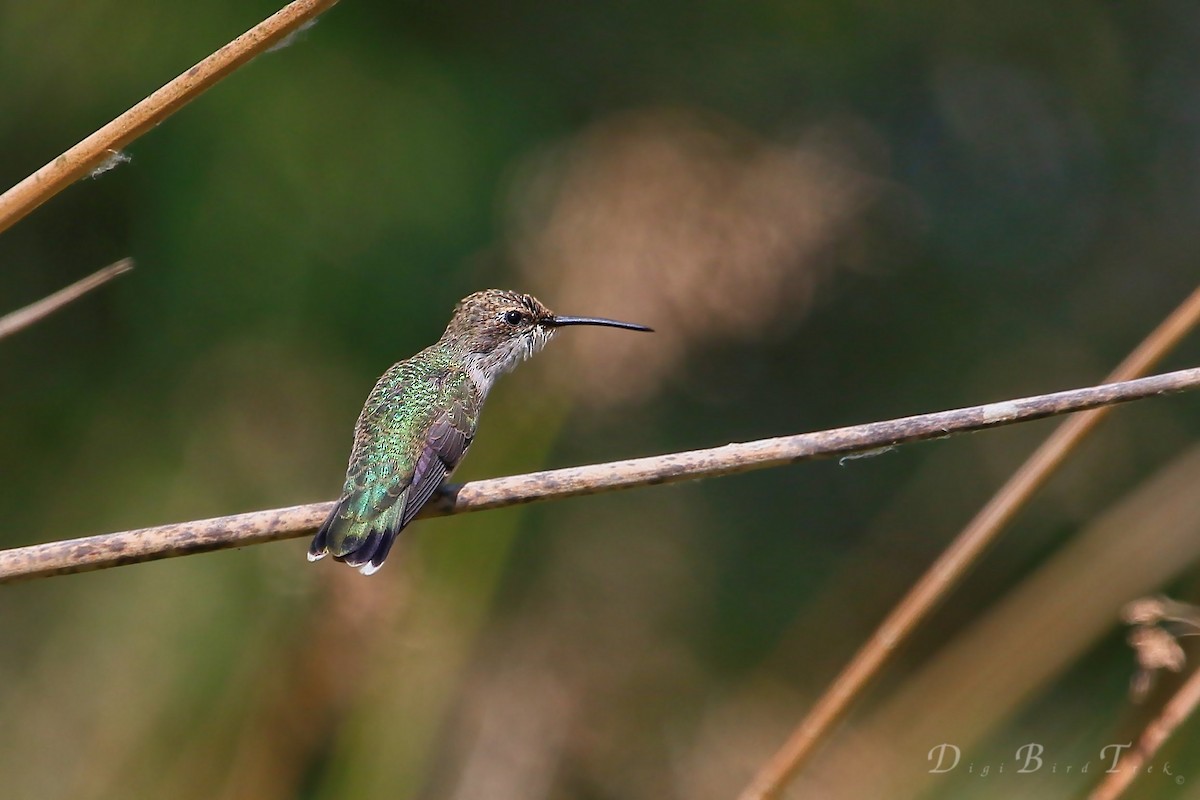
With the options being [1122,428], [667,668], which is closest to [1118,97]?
[1122,428]

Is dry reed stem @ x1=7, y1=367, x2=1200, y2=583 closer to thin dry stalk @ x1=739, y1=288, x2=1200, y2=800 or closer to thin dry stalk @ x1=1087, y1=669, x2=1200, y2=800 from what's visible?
thin dry stalk @ x1=739, y1=288, x2=1200, y2=800

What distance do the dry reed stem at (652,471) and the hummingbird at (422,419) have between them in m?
0.39

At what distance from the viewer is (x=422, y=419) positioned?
11.1ft

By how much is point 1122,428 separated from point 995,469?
61 centimetres

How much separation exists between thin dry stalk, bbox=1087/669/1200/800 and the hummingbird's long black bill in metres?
1.78

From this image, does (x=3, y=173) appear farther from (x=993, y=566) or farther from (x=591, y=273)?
(x=993, y=566)

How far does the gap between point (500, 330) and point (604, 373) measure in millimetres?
359

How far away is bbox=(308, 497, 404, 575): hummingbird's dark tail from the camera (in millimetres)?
2666

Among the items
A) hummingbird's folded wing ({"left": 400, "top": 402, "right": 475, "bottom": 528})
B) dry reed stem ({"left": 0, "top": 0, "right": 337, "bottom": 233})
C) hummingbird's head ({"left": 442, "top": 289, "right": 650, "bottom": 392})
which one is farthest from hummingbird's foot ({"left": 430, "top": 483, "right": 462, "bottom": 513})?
dry reed stem ({"left": 0, "top": 0, "right": 337, "bottom": 233})

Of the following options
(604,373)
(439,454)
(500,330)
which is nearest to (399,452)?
(439,454)

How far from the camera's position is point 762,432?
6.49 meters

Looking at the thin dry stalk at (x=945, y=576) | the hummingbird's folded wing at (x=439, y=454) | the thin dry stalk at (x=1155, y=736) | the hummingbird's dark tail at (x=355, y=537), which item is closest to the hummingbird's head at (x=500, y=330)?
the hummingbird's folded wing at (x=439, y=454)

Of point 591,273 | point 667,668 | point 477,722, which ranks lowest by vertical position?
point 667,668

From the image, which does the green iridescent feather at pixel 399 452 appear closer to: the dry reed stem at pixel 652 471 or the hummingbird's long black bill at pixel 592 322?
the hummingbird's long black bill at pixel 592 322
